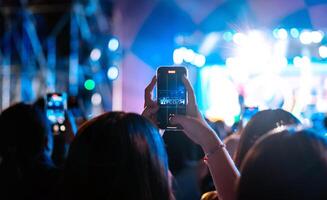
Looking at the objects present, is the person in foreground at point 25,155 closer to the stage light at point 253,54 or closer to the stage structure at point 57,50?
the stage light at point 253,54

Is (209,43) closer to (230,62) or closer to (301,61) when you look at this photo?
(230,62)

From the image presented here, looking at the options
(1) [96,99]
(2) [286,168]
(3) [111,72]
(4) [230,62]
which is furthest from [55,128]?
(1) [96,99]

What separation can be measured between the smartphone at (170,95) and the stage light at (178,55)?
485 centimetres

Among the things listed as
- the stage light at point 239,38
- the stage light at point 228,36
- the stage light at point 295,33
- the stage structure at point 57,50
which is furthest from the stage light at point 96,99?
the stage light at point 295,33

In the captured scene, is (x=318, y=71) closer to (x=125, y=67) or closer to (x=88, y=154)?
(x=125, y=67)

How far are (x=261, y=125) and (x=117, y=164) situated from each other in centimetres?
87

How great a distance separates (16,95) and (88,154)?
724 centimetres

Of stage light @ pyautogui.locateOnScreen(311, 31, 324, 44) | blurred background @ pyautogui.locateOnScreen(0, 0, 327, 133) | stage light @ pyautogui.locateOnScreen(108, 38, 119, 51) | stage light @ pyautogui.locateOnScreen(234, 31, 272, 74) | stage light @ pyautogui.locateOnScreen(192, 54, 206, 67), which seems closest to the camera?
blurred background @ pyautogui.locateOnScreen(0, 0, 327, 133)

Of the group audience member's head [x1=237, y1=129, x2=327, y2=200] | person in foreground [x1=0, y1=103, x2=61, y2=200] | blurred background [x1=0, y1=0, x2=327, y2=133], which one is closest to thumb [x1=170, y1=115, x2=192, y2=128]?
audience member's head [x1=237, y1=129, x2=327, y2=200]

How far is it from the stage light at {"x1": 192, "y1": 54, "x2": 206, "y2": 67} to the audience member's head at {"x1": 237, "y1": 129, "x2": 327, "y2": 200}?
609 centimetres

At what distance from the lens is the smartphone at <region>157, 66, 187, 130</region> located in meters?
1.50

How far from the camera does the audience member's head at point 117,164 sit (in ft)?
3.58

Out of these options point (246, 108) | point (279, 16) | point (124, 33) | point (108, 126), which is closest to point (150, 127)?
point (108, 126)

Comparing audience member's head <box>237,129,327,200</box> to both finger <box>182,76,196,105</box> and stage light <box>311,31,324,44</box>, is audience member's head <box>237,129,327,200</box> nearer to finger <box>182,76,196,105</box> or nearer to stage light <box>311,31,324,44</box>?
finger <box>182,76,196,105</box>
